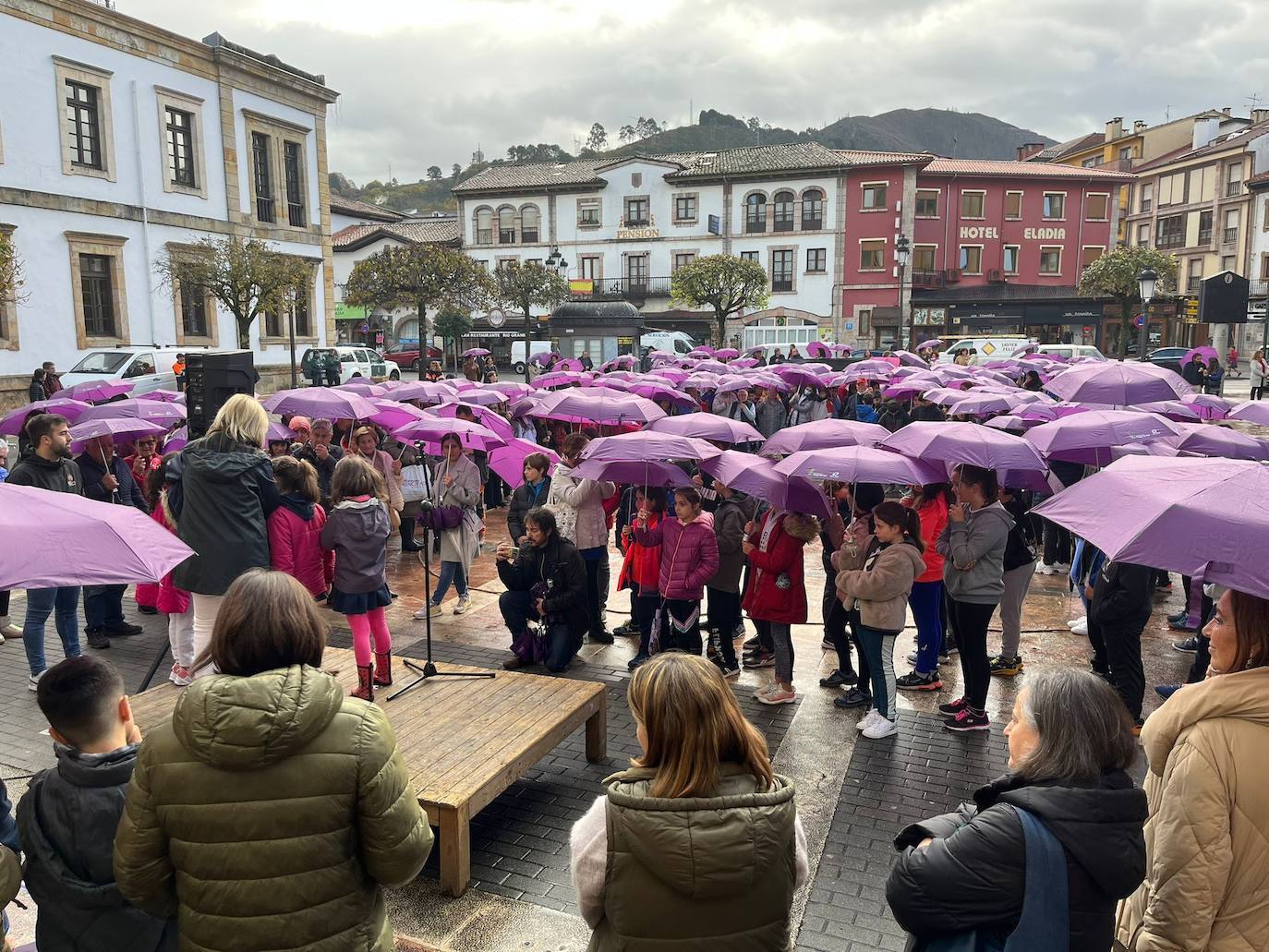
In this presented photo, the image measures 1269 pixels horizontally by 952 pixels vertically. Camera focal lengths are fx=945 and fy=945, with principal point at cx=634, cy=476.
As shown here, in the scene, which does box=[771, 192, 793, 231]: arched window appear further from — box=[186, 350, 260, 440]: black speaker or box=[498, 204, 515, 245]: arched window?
box=[186, 350, 260, 440]: black speaker

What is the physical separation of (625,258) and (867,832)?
4904cm

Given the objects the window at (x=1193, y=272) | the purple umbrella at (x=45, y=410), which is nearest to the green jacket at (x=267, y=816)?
the purple umbrella at (x=45, y=410)

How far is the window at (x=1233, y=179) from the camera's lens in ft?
161

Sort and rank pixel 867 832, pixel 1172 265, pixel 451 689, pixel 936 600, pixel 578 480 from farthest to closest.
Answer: pixel 1172 265
pixel 578 480
pixel 936 600
pixel 451 689
pixel 867 832

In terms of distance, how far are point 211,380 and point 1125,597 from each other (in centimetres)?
722

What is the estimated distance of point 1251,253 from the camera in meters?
47.2

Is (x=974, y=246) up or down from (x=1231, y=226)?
down

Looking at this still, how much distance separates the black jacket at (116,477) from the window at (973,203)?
47.8 metres

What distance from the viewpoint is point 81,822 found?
107 inches

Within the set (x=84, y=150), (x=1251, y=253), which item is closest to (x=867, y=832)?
(x=84, y=150)

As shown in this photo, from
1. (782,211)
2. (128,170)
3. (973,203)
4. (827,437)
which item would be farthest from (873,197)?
(827,437)

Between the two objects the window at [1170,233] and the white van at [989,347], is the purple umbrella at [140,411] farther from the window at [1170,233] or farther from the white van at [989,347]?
the window at [1170,233]

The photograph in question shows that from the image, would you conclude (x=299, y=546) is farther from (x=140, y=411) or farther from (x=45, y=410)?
(x=45, y=410)

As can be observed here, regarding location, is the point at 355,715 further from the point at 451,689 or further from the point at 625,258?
the point at 625,258
